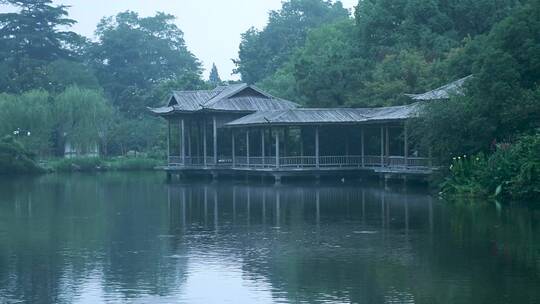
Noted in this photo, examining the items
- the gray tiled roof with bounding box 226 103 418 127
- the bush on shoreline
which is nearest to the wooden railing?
the gray tiled roof with bounding box 226 103 418 127

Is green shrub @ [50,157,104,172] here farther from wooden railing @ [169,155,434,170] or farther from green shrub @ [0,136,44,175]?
wooden railing @ [169,155,434,170]

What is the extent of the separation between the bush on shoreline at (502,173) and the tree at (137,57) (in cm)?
4607

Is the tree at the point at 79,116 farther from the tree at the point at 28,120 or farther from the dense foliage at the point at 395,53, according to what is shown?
the dense foliage at the point at 395,53

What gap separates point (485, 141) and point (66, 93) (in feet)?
123

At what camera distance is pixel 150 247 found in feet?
71.8

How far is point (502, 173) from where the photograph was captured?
1248 inches

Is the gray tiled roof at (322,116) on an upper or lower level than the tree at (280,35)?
lower

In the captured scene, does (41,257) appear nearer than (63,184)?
Yes

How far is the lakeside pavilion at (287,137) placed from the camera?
143 feet

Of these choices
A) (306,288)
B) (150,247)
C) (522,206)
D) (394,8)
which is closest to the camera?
(306,288)

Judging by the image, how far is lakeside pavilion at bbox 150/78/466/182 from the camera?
43.5 meters

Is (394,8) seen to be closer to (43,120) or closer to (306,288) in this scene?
(43,120)

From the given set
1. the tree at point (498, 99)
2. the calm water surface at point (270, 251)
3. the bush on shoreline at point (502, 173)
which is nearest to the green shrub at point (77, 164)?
the calm water surface at point (270, 251)

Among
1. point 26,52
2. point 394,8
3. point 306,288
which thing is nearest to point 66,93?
point 26,52
